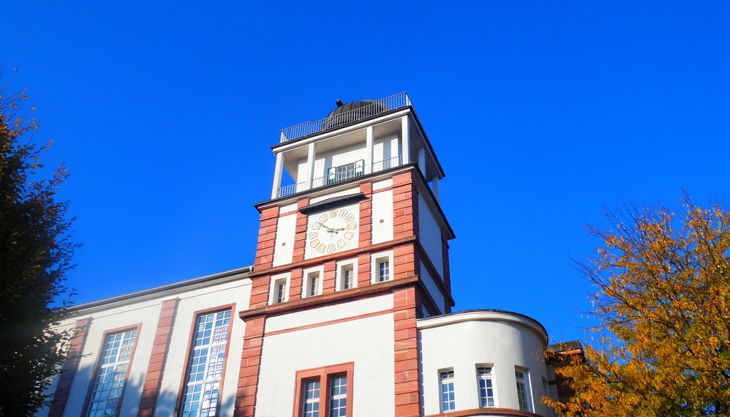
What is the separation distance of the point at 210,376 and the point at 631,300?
16.6 metres

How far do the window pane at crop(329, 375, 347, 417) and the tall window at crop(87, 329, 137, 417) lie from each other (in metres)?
10.1

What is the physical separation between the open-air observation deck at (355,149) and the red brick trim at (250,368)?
694 centimetres

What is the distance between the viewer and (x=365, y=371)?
78.4 feet

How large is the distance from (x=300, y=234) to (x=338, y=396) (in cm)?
795

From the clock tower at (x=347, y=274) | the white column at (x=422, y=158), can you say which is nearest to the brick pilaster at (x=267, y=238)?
the clock tower at (x=347, y=274)

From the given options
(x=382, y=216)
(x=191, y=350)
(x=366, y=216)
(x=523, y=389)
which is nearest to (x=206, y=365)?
(x=191, y=350)

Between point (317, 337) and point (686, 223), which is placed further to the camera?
point (317, 337)

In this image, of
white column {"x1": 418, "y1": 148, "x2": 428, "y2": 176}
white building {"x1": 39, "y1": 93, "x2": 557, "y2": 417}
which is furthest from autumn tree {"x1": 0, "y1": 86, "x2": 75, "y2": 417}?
white column {"x1": 418, "y1": 148, "x2": 428, "y2": 176}

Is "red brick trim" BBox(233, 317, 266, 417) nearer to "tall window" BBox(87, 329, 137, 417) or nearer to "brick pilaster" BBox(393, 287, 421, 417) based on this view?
"brick pilaster" BBox(393, 287, 421, 417)

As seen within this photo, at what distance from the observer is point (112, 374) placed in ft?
99.2

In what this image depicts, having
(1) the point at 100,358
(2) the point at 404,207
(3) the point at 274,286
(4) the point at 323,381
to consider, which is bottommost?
(4) the point at 323,381

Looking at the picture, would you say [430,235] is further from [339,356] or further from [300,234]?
[339,356]

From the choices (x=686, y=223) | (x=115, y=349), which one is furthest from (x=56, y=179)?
(x=686, y=223)

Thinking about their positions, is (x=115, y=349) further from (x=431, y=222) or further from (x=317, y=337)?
(x=431, y=222)
